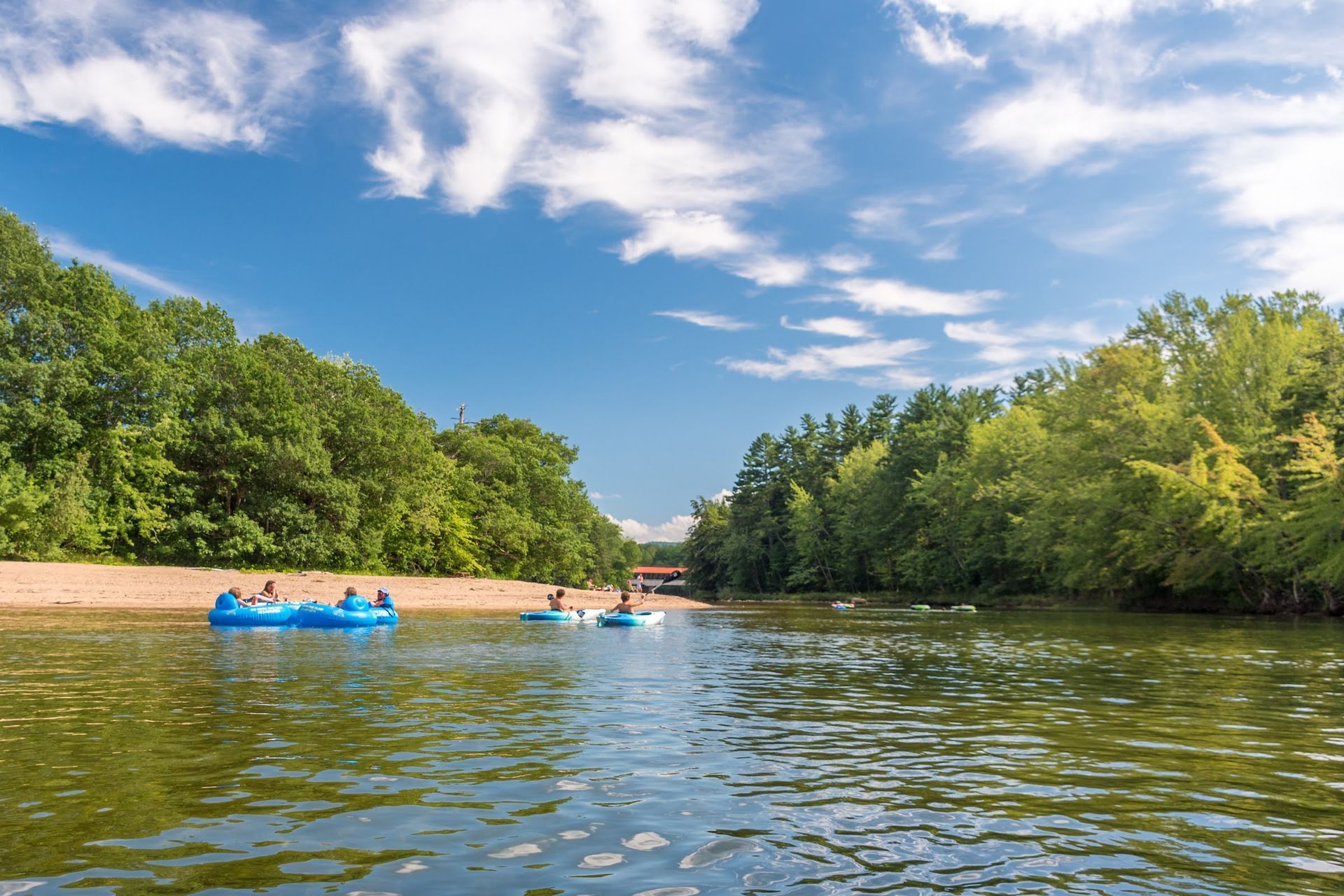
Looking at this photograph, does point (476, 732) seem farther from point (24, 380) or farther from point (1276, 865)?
point (24, 380)

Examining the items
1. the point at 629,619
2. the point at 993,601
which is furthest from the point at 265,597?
the point at 993,601

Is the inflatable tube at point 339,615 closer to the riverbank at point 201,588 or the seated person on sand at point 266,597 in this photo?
the seated person on sand at point 266,597

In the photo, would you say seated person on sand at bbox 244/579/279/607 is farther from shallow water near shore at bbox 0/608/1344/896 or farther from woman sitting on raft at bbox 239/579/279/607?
shallow water near shore at bbox 0/608/1344/896

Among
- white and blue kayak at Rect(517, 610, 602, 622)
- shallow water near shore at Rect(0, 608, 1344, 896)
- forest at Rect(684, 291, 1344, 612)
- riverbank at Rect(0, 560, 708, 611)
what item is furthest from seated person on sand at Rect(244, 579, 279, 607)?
forest at Rect(684, 291, 1344, 612)

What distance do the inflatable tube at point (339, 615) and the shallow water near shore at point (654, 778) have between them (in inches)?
468

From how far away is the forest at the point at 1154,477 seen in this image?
42.5m

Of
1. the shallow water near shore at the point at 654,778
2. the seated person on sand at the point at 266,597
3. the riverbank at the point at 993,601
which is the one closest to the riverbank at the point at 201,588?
the seated person on sand at the point at 266,597

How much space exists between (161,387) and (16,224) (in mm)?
10553

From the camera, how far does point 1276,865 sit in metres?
5.99

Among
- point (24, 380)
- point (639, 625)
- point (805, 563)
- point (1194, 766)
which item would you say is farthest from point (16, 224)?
point (805, 563)

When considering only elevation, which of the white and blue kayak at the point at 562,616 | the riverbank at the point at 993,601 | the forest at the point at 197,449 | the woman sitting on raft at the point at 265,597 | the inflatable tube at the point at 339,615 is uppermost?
the forest at the point at 197,449

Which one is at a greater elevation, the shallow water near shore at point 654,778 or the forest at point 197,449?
the forest at point 197,449

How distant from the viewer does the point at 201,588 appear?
139ft

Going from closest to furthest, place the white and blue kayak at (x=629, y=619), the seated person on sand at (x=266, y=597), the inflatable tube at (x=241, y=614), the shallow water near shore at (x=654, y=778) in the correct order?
the shallow water near shore at (x=654, y=778), the inflatable tube at (x=241, y=614), the seated person on sand at (x=266, y=597), the white and blue kayak at (x=629, y=619)
